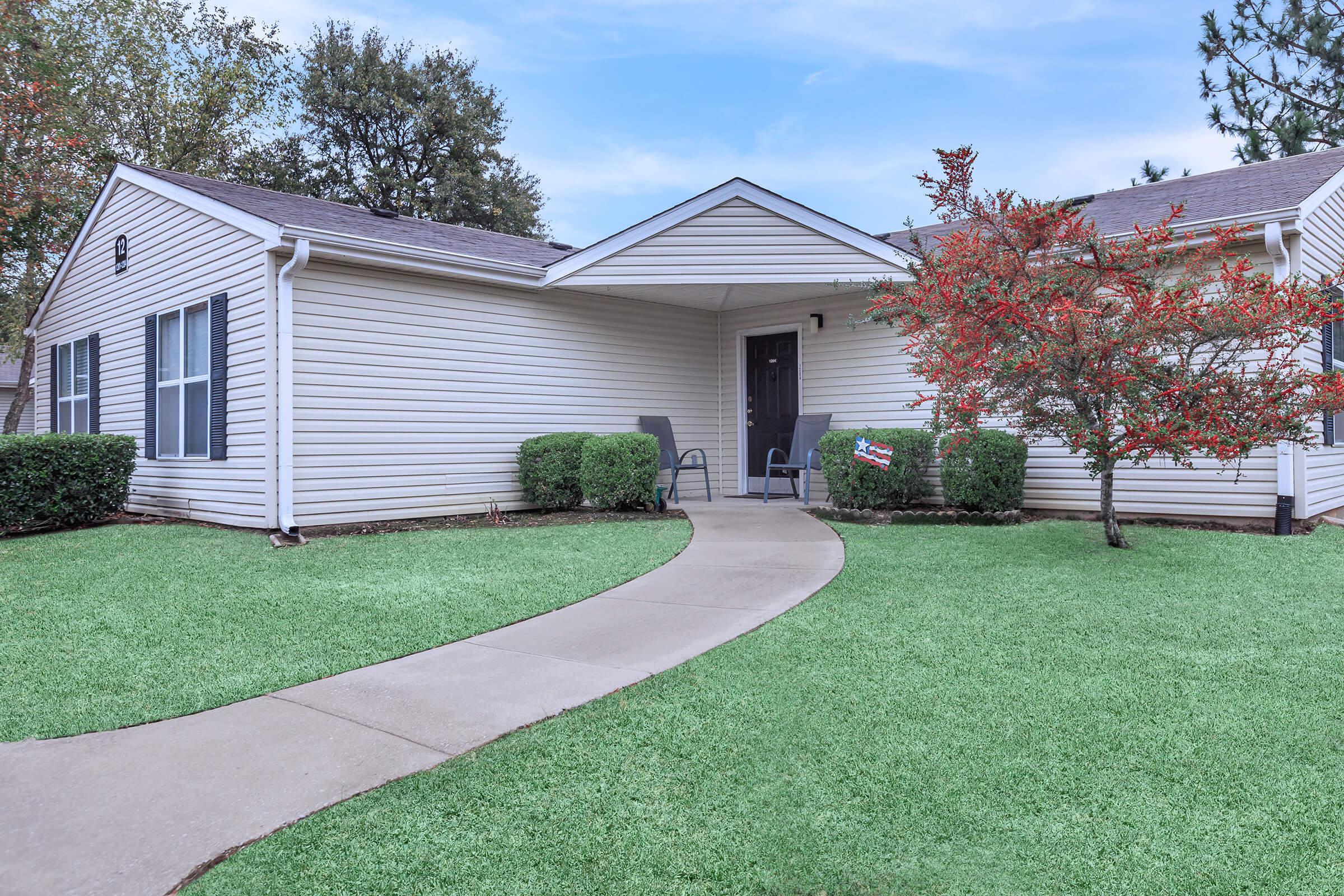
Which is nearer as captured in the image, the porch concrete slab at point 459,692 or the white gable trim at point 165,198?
the porch concrete slab at point 459,692

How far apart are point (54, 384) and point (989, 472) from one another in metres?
11.6

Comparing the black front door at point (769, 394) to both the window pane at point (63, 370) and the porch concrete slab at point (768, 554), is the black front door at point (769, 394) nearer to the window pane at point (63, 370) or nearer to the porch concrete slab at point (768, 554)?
the porch concrete slab at point (768, 554)

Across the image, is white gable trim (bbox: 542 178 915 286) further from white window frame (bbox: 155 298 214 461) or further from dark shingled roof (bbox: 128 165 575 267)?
white window frame (bbox: 155 298 214 461)

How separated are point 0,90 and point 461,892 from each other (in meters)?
14.6

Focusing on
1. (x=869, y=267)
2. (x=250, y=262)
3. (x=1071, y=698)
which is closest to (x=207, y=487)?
(x=250, y=262)

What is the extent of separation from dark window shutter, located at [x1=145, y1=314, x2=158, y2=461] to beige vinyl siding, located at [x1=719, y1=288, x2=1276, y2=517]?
6154 millimetres

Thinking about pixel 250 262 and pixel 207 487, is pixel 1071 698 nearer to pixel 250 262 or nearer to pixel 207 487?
pixel 250 262

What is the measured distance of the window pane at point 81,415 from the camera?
1010 cm

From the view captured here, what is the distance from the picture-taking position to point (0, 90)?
1168cm

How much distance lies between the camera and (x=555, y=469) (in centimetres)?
799

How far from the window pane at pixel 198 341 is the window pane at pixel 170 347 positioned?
14cm

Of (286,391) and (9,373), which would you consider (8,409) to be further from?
(286,391)

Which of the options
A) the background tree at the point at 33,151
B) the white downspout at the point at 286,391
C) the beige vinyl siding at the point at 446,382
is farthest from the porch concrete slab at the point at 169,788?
the background tree at the point at 33,151

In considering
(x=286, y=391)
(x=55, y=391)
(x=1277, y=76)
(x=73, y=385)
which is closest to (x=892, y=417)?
(x=286, y=391)
